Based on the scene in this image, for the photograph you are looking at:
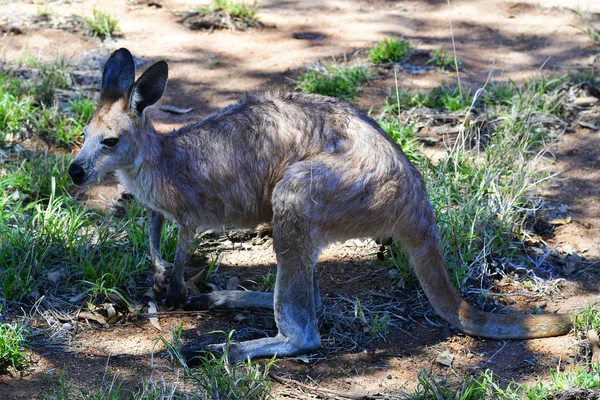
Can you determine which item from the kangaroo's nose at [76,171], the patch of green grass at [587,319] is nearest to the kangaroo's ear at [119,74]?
the kangaroo's nose at [76,171]

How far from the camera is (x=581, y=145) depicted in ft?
20.7

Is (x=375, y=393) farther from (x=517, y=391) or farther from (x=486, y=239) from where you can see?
(x=486, y=239)

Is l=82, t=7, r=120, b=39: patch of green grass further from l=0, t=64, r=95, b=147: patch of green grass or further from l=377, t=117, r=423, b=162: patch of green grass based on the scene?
l=377, t=117, r=423, b=162: patch of green grass

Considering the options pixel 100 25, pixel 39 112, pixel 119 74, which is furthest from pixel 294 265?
pixel 100 25

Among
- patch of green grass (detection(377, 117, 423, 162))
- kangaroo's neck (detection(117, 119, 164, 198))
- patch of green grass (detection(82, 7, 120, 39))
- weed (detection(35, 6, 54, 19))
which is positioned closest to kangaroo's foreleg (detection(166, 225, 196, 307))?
kangaroo's neck (detection(117, 119, 164, 198))

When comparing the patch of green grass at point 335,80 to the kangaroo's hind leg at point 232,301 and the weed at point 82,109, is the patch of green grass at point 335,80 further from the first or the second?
the kangaroo's hind leg at point 232,301

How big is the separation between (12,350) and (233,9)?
5.08m

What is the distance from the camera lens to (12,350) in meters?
4.00

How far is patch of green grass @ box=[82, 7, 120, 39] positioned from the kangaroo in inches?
142

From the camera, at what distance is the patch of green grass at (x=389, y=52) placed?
24.3 feet

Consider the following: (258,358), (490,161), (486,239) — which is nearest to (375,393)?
(258,358)

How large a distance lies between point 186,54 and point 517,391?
5025 millimetres

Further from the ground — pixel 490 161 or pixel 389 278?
pixel 490 161

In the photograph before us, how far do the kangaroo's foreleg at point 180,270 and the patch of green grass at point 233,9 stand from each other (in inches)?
169
